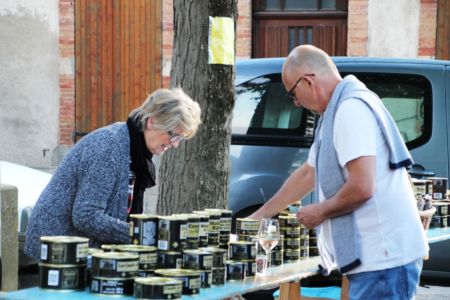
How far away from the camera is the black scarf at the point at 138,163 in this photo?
5.27 meters

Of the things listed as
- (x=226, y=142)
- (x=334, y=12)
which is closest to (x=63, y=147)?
(x=334, y=12)

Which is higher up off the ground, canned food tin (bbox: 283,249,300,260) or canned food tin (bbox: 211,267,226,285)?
canned food tin (bbox: 211,267,226,285)

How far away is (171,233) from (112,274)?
391 millimetres

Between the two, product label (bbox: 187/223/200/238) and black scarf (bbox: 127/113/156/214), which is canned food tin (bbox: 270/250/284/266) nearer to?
black scarf (bbox: 127/113/156/214)

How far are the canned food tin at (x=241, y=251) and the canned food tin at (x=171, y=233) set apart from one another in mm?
521

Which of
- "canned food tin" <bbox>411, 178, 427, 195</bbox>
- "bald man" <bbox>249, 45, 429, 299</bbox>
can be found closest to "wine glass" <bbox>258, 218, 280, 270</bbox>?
"bald man" <bbox>249, 45, 429, 299</bbox>

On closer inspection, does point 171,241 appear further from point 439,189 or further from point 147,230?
point 439,189

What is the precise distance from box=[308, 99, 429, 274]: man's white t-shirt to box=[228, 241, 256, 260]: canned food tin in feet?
1.66

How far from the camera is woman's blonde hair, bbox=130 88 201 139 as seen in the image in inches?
203

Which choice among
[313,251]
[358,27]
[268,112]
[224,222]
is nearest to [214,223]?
[224,222]

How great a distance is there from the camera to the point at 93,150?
5129mm

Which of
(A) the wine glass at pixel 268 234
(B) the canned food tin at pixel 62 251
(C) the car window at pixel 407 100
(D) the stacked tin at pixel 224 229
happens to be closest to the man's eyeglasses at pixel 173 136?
(D) the stacked tin at pixel 224 229

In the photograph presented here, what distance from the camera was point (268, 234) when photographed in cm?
543

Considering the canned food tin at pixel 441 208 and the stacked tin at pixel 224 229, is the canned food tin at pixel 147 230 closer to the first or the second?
the stacked tin at pixel 224 229
